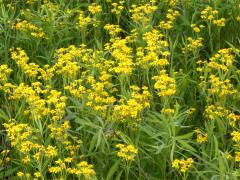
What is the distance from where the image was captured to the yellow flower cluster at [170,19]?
4.08 metres

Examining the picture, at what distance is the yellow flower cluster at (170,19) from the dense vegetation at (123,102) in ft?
0.04

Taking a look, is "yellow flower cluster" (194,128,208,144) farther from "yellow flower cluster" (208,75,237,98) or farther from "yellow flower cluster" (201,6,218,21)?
"yellow flower cluster" (201,6,218,21)

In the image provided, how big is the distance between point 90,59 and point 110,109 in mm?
647

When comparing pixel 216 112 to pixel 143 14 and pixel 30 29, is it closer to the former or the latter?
pixel 143 14

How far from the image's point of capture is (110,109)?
3188 mm

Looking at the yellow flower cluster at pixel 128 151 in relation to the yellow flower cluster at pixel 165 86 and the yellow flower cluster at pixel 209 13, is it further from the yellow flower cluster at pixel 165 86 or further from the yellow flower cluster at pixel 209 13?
the yellow flower cluster at pixel 209 13

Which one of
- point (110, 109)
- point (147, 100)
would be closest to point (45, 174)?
point (110, 109)

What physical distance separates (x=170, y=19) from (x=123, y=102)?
1171 millimetres

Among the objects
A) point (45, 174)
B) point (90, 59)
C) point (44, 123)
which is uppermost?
point (90, 59)

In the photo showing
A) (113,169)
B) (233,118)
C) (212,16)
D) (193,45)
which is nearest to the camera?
(113,169)

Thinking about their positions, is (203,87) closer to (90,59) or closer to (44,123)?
(90,59)

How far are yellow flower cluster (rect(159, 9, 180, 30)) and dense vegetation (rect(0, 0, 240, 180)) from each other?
0.04ft

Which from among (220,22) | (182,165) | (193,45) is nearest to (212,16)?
(220,22)

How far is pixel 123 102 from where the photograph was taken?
10.9 feet
